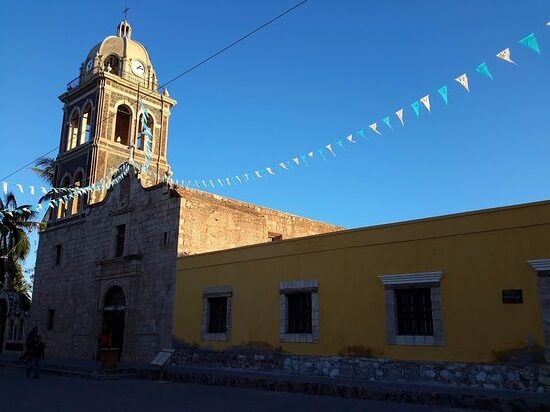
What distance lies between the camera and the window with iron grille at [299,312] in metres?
14.0

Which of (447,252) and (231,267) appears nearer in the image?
(447,252)

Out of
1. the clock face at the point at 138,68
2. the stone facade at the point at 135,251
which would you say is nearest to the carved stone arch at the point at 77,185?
the stone facade at the point at 135,251

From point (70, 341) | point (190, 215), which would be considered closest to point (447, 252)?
point (190, 215)

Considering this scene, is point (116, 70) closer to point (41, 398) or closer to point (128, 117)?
point (128, 117)

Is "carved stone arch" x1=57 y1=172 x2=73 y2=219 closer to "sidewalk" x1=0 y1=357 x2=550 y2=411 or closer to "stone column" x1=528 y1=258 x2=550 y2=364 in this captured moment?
"sidewalk" x1=0 y1=357 x2=550 y2=411

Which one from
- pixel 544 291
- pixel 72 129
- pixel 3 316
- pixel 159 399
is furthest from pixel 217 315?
pixel 72 129

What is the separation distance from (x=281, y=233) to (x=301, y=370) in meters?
9.89

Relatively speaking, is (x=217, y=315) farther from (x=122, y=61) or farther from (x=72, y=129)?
(x=122, y=61)

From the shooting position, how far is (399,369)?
1165 cm

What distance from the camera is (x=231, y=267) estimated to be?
1645 centimetres

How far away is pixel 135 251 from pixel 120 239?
178 centimetres

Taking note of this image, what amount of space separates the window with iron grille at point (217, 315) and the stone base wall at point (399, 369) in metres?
0.80

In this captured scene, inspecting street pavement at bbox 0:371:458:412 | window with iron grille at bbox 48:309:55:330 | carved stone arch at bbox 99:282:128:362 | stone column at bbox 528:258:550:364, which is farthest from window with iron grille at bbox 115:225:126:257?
stone column at bbox 528:258:550:364

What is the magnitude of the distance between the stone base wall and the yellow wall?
0.23 m
